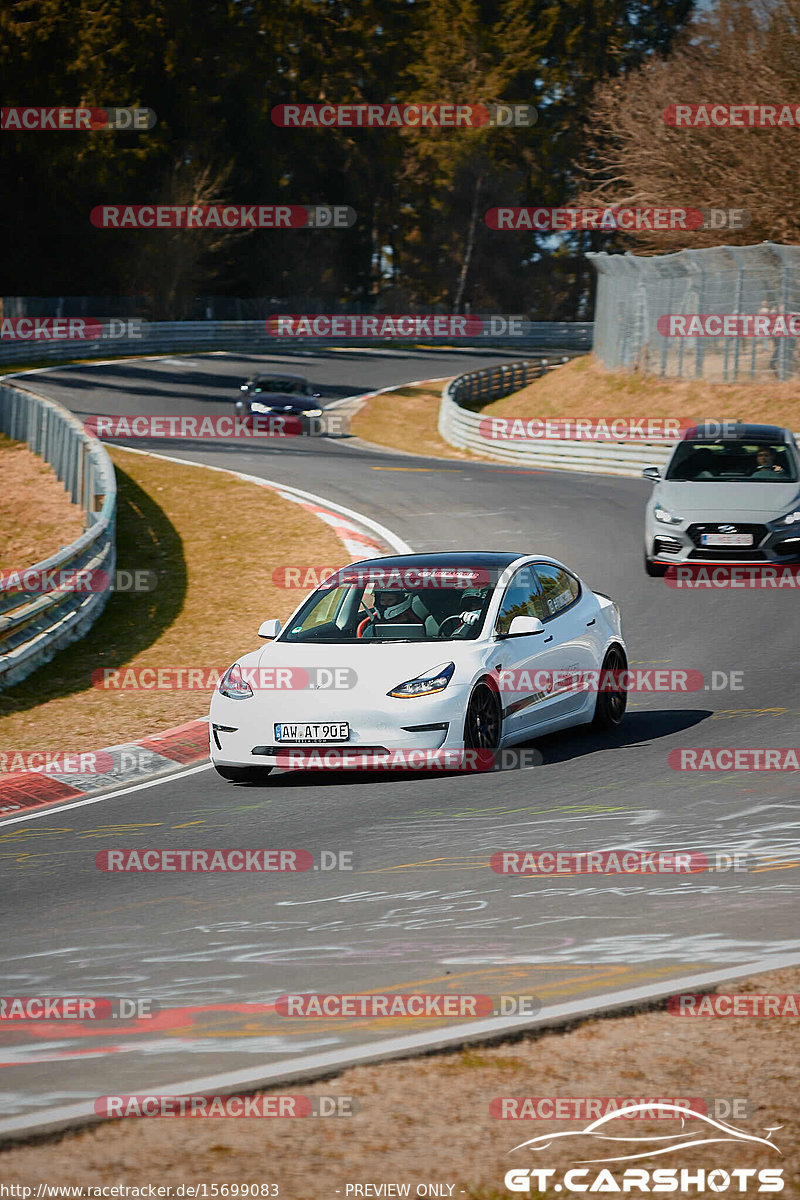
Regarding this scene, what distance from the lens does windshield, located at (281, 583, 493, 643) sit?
448 inches

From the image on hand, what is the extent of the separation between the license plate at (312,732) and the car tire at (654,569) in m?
9.63

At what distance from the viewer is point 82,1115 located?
201 inches

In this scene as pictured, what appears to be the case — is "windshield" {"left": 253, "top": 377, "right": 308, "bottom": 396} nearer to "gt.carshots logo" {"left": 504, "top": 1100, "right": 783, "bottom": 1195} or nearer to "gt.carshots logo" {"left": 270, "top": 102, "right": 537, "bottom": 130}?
"gt.carshots logo" {"left": 504, "top": 1100, "right": 783, "bottom": 1195}

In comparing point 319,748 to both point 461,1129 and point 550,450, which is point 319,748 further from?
point 550,450

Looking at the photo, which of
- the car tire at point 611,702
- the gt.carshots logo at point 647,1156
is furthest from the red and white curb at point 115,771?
the gt.carshots logo at point 647,1156

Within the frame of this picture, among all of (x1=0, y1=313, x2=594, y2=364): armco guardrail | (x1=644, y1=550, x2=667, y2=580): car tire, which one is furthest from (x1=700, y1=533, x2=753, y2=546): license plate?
(x1=0, y1=313, x2=594, y2=364): armco guardrail

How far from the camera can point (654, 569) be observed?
19578 millimetres

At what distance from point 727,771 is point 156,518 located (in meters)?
16.0

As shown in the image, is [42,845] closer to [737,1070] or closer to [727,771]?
[727,771]

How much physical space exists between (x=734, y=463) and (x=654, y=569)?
72.6 inches

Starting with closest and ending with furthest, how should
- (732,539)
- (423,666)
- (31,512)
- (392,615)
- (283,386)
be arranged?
(423,666), (392,615), (732,539), (31,512), (283,386)

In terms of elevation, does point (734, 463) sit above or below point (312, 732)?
above

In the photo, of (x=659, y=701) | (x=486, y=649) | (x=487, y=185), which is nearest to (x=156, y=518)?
(x=659, y=701)

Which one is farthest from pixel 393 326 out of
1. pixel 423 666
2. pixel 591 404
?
pixel 423 666
